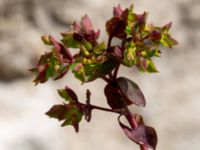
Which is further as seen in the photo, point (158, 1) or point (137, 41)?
point (158, 1)

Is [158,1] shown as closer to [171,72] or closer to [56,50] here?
[171,72]

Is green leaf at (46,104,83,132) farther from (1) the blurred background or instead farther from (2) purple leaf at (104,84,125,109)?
(1) the blurred background

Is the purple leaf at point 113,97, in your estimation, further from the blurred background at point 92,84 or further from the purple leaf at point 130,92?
the blurred background at point 92,84

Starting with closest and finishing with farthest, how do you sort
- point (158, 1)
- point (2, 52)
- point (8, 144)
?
point (8, 144) → point (2, 52) → point (158, 1)

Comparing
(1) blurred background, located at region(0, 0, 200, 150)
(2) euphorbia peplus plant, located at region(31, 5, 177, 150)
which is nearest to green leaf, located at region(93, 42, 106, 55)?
(2) euphorbia peplus plant, located at region(31, 5, 177, 150)

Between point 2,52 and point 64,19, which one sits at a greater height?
point 64,19

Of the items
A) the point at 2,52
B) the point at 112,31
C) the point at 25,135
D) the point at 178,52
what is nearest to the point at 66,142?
the point at 25,135
